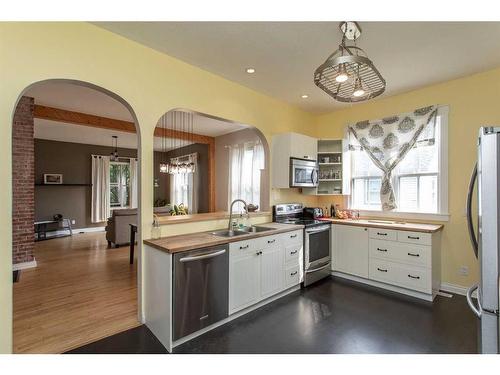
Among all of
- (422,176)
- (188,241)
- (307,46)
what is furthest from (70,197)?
(422,176)

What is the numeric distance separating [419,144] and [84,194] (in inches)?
350

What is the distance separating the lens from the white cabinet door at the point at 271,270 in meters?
2.88

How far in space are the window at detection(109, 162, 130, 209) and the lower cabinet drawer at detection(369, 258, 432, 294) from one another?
805 cm

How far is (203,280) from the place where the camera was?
231 cm

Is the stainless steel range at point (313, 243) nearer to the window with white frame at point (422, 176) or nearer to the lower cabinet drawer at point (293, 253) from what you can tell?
the lower cabinet drawer at point (293, 253)

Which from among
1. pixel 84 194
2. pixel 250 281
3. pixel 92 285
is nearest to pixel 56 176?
pixel 84 194

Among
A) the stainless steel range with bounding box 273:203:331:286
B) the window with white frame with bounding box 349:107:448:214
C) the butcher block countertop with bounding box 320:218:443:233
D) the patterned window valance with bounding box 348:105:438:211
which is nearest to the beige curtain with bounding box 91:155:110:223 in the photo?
the stainless steel range with bounding box 273:203:331:286

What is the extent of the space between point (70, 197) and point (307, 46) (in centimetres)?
820

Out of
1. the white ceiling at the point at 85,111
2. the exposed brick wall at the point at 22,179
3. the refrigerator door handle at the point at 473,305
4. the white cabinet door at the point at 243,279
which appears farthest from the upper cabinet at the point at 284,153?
the exposed brick wall at the point at 22,179

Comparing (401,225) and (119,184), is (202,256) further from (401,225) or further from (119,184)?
(119,184)

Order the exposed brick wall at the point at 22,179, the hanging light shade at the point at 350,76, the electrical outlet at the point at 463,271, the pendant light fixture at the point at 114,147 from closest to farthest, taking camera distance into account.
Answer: the hanging light shade at the point at 350,76
the electrical outlet at the point at 463,271
the exposed brick wall at the point at 22,179
the pendant light fixture at the point at 114,147

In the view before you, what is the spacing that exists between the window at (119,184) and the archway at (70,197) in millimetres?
33

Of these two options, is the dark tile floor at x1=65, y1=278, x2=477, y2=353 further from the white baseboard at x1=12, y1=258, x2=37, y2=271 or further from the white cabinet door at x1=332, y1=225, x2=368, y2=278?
the white baseboard at x1=12, y1=258, x2=37, y2=271

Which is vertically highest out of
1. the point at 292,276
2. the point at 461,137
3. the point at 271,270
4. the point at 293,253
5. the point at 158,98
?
the point at 158,98
